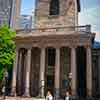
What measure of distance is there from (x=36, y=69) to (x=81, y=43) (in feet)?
29.6

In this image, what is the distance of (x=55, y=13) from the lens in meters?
37.4

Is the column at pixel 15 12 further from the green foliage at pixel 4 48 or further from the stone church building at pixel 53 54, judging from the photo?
the green foliage at pixel 4 48

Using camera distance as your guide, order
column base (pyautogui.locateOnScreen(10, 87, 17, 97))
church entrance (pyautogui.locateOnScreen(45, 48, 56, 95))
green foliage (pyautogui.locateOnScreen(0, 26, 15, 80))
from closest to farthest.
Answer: green foliage (pyautogui.locateOnScreen(0, 26, 15, 80)), column base (pyautogui.locateOnScreen(10, 87, 17, 97)), church entrance (pyautogui.locateOnScreen(45, 48, 56, 95))

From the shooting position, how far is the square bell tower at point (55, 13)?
3650 centimetres

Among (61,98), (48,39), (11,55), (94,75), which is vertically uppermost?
(48,39)

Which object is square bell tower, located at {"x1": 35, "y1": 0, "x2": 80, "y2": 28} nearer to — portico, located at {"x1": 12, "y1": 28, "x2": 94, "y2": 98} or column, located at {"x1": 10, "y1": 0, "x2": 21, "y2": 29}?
portico, located at {"x1": 12, "y1": 28, "x2": 94, "y2": 98}

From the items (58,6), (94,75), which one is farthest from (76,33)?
(94,75)

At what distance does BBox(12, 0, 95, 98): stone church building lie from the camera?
3094 centimetres

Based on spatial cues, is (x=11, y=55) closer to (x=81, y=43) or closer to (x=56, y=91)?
(x=56, y=91)

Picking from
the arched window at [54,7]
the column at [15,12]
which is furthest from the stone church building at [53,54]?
the column at [15,12]

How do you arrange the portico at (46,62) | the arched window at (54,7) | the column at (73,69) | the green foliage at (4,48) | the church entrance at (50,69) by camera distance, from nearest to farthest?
the green foliage at (4,48), the column at (73,69), the portico at (46,62), the church entrance at (50,69), the arched window at (54,7)

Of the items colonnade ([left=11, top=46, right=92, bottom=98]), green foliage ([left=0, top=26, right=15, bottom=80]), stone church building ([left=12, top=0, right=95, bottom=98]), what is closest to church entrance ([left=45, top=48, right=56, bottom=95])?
stone church building ([left=12, top=0, right=95, bottom=98])

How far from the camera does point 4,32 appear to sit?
1141 inches

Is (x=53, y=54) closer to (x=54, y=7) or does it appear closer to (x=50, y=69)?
(x=50, y=69)
